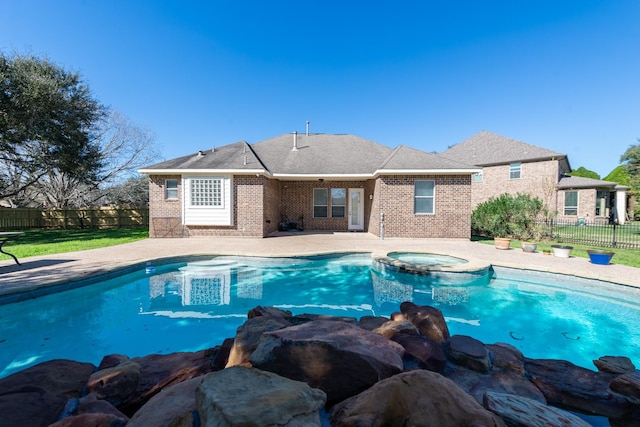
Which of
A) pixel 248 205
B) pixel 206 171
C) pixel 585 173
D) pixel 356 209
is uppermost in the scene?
pixel 585 173

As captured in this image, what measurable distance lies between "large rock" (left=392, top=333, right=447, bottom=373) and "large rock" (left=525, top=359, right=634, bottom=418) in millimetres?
847

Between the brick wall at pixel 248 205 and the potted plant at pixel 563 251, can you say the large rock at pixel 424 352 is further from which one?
the brick wall at pixel 248 205

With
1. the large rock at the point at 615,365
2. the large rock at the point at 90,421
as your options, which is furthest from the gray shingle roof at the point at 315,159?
the large rock at the point at 90,421

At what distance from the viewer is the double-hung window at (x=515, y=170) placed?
22.0 meters

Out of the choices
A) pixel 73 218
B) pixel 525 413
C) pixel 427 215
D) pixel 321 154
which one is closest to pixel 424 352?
pixel 525 413

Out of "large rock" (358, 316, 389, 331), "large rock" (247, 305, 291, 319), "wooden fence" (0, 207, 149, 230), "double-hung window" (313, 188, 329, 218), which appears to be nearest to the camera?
"large rock" (358, 316, 389, 331)

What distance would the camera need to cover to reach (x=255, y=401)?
127 cm

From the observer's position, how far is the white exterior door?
51.7 feet

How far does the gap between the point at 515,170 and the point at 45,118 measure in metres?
31.6

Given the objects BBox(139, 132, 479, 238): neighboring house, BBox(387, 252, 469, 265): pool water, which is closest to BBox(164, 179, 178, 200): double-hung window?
BBox(139, 132, 479, 238): neighboring house

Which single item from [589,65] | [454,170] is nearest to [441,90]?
[589,65]

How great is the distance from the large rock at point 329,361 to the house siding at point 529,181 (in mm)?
22108

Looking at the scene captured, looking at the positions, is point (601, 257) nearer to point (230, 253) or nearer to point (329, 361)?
point (329, 361)

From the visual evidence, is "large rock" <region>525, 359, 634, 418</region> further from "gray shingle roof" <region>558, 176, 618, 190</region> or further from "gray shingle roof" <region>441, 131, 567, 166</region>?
"gray shingle roof" <region>558, 176, 618, 190</region>
